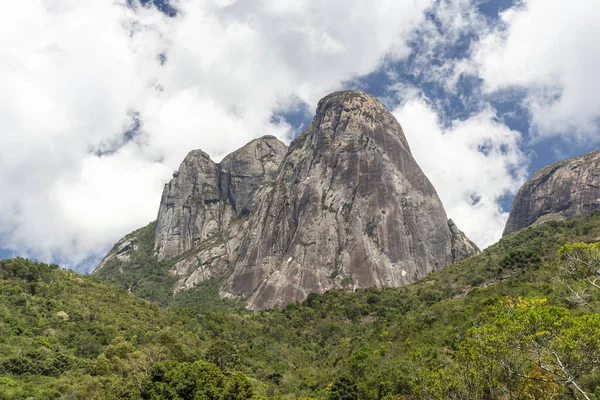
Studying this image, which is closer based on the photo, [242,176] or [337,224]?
[337,224]

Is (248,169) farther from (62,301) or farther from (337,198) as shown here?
(62,301)

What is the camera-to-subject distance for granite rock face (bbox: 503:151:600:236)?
132750mm

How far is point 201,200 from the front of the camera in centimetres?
18950

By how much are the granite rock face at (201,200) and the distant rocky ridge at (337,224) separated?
10.1 m

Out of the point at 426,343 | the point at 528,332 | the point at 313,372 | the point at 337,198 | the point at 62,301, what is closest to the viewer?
the point at 528,332

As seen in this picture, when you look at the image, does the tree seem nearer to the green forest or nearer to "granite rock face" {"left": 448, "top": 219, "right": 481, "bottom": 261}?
the green forest

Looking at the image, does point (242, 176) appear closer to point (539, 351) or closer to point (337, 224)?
point (337, 224)

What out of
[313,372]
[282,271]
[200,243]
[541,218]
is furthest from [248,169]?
[313,372]

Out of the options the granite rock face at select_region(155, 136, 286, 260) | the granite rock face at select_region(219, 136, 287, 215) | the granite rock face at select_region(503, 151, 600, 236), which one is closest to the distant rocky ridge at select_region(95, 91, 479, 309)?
the granite rock face at select_region(155, 136, 286, 260)

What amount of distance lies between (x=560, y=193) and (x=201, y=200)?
133 m

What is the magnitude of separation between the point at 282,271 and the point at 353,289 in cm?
2008

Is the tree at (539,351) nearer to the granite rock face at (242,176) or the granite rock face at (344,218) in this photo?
the granite rock face at (344,218)

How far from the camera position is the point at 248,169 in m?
194

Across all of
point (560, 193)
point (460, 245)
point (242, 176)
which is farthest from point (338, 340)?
point (242, 176)
